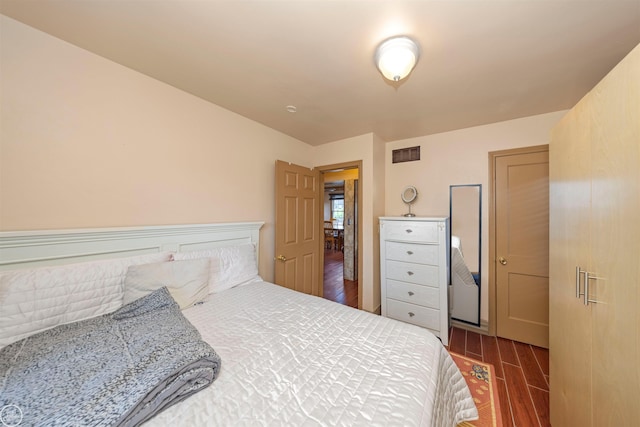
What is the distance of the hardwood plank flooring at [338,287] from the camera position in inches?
134

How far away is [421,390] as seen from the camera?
2.79 feet

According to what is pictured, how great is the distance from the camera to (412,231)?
2.40 m

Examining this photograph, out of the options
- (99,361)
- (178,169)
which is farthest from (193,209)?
(99,361)

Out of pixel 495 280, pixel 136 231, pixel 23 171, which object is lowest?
pixel 495 280

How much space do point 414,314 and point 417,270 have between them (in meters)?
0.51

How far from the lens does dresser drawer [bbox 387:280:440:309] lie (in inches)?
91.0

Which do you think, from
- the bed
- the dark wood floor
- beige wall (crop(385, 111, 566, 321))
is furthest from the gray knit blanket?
beige wall (crop(385, 111, 566, 321))

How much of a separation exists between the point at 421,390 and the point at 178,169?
219 centimetres

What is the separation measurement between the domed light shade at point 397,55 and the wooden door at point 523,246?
72.0 inches

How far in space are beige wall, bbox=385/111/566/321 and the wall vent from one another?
49mm

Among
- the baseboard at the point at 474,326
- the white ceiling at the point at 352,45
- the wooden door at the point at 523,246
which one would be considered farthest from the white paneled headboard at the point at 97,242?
the wooden door at the point at 523,246

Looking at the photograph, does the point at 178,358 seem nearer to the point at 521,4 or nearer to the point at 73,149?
the point at 73,149

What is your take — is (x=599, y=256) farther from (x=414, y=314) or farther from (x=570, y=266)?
(x=414, y=314)

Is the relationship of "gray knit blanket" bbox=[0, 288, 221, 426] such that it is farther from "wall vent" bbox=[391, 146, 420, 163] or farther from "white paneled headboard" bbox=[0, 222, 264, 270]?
"wall vent" bbox=[391, 146, 420, 163]
